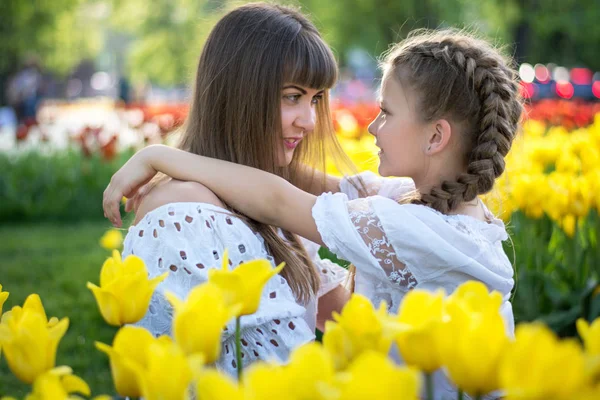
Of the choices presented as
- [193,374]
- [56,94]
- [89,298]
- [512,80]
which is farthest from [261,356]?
[56,94]

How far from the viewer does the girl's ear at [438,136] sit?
2.05 meters

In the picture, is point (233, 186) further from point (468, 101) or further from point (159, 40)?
point (159, 40)

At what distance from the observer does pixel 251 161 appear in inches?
91.0

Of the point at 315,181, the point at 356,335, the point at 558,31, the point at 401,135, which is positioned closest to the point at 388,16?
the point at 315,181

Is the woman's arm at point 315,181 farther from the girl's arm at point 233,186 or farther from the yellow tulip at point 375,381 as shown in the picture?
the yellow tulip at point 375,381

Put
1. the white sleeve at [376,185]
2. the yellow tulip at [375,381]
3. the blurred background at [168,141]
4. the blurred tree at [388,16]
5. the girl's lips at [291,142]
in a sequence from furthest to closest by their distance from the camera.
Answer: the blurred tree at [388,16] → the blurred background at [168,141] → the white sleeve at [376,185] → the girl's lips at [291,142] → the yellow tulip at [375,381]

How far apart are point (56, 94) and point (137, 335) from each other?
4031 cm

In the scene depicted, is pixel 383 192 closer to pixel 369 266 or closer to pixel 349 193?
pixel 349 193

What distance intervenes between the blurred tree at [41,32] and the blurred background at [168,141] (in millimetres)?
48

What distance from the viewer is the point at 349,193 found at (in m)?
2.57

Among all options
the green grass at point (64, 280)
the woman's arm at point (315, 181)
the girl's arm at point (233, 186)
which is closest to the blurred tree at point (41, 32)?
the green grass at point (64, 280)

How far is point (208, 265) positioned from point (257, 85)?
569 mm

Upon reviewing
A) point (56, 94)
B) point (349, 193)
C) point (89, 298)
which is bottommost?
point (56, 94)

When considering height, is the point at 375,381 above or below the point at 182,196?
above
